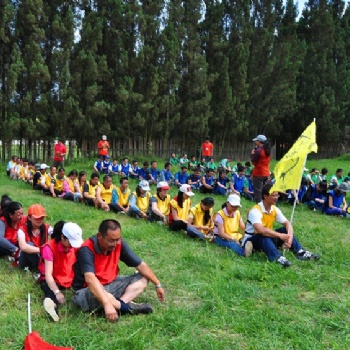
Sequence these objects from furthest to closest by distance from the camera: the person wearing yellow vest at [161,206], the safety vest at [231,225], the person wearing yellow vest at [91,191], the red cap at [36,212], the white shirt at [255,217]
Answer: the person wearing yellow vest at [91,191] → the person wearing yellow vest at [161,206] → the safety vest at [231,225] → the white shirt at [255,217] → the red cap at [36,212]

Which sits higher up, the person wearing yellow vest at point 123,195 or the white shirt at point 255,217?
the white shirt at point 255,217

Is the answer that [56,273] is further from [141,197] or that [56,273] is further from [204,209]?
[141,197]

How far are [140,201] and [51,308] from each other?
509cm

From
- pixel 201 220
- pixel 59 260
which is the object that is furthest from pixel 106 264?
pixel 201 220

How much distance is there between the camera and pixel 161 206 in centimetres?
867

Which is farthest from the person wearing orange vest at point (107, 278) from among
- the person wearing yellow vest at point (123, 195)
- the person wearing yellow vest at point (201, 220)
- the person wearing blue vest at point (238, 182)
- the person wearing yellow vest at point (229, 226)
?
the person wearing blue vest at point (238, 182)

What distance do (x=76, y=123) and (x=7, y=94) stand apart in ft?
9.96

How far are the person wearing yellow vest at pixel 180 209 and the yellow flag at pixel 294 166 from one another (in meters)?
1.92

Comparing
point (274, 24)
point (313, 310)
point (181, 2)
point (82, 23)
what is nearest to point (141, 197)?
point (313, 310)

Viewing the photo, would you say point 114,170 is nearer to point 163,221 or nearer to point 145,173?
point 145,173

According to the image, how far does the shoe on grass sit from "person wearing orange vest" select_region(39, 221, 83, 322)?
2.44 ft

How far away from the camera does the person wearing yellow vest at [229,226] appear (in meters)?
6.50

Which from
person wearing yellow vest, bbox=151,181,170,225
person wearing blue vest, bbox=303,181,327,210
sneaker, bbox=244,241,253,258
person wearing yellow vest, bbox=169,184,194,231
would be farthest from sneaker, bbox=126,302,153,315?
person wearing blue vest, bbox=303,181,327,210

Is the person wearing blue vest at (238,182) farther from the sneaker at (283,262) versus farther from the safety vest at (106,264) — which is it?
the safety vest at (106,264)
